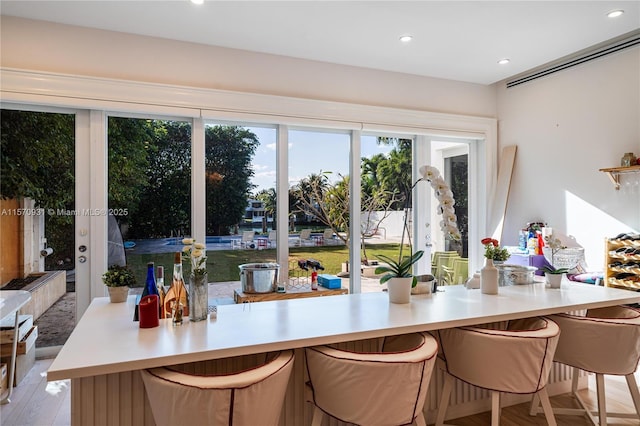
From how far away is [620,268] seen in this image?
137 inches

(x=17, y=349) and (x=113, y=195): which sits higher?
(x=113, y=195)

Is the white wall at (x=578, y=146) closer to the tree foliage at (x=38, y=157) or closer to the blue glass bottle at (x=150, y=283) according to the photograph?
the blue glass bottle at (x=150, y=283)

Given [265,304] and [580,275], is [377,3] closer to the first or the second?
[265,304]

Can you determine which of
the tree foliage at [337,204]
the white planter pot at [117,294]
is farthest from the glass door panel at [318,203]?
the white planter pot at [117,294]

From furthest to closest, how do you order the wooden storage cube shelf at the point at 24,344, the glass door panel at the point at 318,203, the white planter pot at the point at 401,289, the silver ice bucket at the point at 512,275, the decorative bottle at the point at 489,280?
the glass door panel at the point at 318,203 → the wooden storage cube shelf at the point at 24,344 → the silver ice bucket at the point at 512,275 → the decorative bottle at the point at 489,280 → the white planter pot at the point at 401,289

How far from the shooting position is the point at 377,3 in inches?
118

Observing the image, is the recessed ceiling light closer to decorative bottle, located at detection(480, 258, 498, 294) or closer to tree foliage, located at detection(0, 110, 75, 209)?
decorative bottle, located at detection(480, 258, 498, 294)

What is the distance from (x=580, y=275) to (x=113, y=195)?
14.1ft

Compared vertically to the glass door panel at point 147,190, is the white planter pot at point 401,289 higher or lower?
lower

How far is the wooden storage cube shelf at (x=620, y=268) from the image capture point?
11.1ft

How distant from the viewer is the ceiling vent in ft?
11.9

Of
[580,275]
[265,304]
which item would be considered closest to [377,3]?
[265,304]

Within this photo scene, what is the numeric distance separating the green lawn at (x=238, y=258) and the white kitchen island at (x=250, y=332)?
157cm

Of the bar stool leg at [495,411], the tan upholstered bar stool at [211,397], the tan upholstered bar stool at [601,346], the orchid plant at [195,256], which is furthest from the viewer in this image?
Answer: the tan upholstered bar stool at [601,346]
